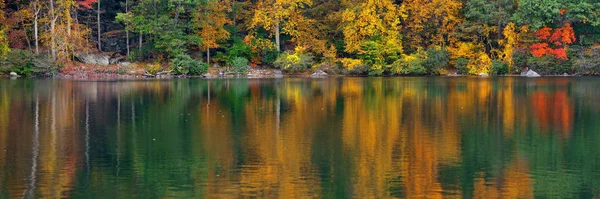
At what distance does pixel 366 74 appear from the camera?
58750 millimetres

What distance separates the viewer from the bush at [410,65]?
56.4m

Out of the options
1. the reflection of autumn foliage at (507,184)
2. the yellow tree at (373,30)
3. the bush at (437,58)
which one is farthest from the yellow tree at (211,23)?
the reflection of autumn foliage at (507,184)

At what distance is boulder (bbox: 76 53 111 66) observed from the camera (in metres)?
54.6

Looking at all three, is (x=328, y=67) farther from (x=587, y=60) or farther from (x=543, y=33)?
(x=587, y=60)

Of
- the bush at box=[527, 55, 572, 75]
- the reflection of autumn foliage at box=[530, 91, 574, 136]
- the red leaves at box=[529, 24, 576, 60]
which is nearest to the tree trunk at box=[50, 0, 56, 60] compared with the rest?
the reflection of autumn foliage at box=[530, 91, 574, 136]

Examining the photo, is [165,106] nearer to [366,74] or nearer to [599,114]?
[599,114]

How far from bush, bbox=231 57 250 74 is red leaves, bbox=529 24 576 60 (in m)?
20.5

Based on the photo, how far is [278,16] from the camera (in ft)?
186

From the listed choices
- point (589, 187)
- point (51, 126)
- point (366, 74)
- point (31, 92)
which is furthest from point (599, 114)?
point (366, 74)

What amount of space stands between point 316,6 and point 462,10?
11.4 metres

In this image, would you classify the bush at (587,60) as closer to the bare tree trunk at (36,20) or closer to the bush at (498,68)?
the bush at (498,68)

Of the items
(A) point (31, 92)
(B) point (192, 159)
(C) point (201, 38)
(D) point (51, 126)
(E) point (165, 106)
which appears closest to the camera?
(B) point (192, 159)

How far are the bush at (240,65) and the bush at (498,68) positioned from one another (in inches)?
706

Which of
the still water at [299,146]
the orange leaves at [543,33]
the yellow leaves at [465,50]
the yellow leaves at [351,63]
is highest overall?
the orange leaves at [543,33]
